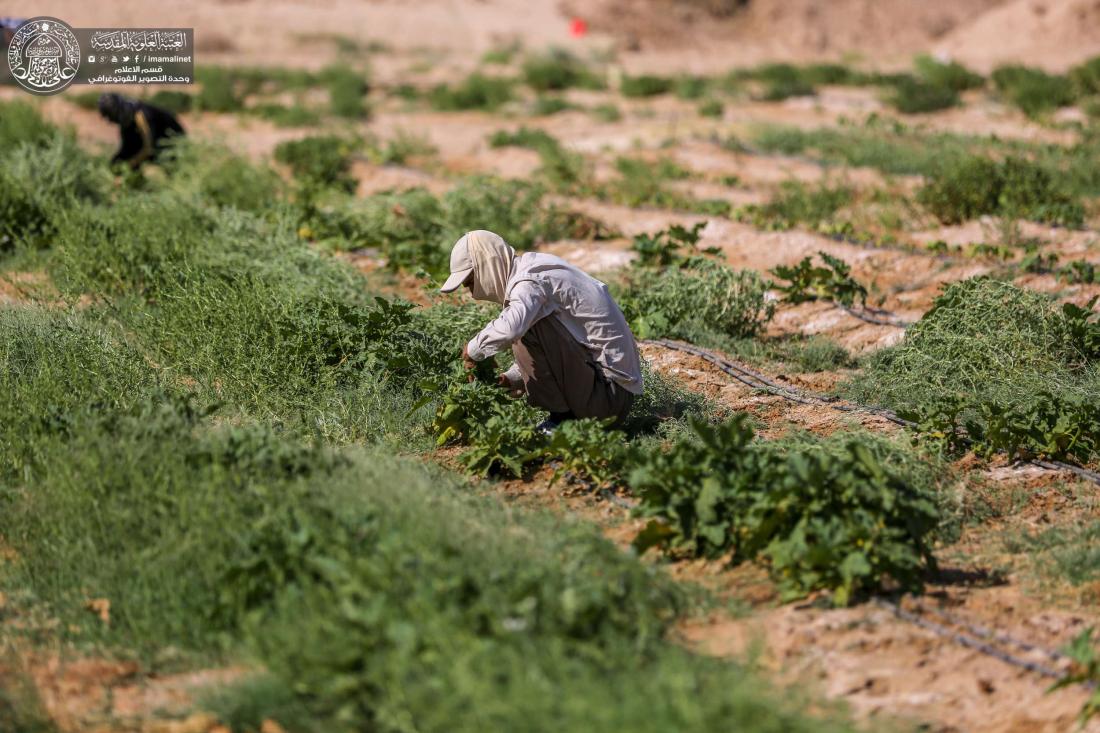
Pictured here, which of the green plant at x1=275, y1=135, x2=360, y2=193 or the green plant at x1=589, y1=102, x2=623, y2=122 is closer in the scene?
the green plant at x1=275, y1=135, x2=360, y2=193

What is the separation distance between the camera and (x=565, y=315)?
4.94 meters

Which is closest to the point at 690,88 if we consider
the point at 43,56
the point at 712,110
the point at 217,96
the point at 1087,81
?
the point at 712,110

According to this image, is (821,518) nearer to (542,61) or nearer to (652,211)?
(652,211)

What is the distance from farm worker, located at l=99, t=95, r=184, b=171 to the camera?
10273 mm

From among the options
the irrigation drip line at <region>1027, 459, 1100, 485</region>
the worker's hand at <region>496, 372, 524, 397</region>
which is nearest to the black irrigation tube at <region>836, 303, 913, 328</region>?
the irrigation drip line at <region>1027, 459, 1100, 485</region>

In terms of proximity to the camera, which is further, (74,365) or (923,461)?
(74,365)

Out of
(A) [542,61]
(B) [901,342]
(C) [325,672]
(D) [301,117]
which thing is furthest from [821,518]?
(A) [542,61]

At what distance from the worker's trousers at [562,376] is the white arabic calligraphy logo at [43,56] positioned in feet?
25.4

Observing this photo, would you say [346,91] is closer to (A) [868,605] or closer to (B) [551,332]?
(B) [551,332]

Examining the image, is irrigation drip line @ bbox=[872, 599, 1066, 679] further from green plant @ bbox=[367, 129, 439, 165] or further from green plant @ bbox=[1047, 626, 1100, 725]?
green plant @ bbox=[367, 129, 439, 165]

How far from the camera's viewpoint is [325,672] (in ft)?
9.93

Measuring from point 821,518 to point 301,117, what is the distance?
1224 centimetres

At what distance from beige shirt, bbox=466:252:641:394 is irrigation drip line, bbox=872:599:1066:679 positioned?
169 cm

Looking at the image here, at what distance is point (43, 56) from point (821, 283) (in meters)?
8.43
